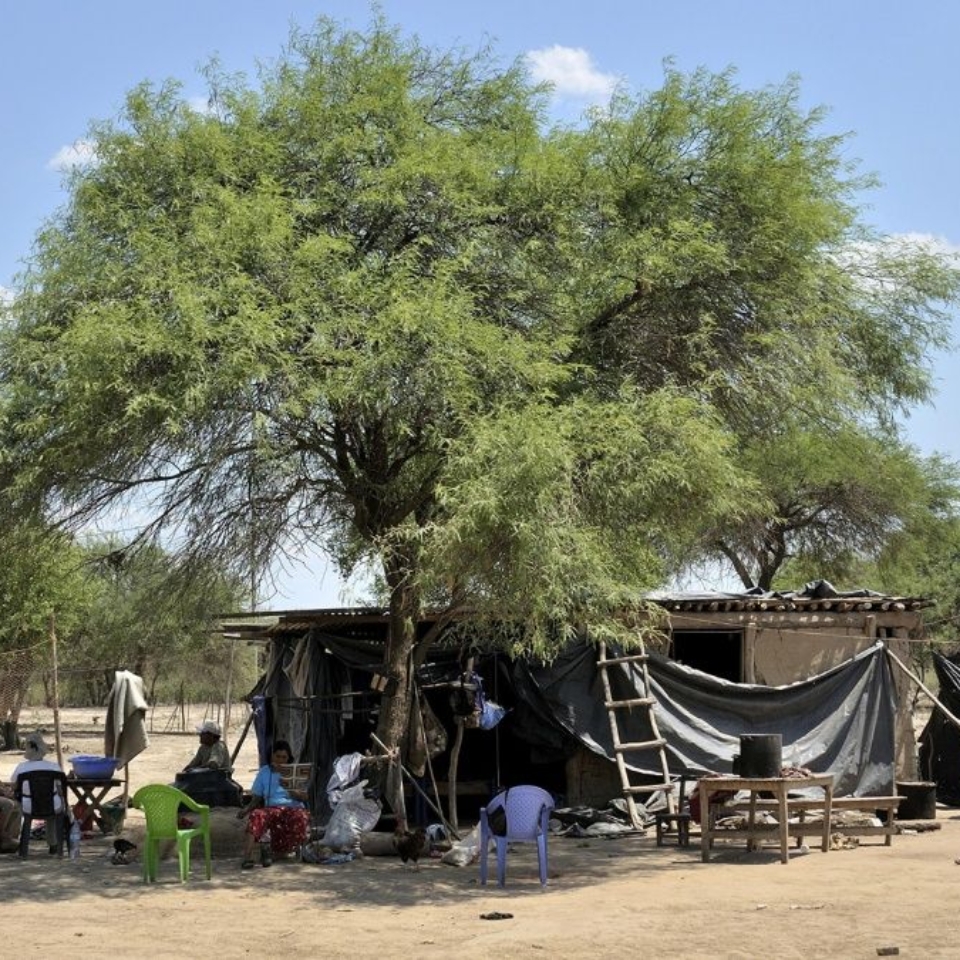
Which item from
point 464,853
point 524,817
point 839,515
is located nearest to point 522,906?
point 524,817

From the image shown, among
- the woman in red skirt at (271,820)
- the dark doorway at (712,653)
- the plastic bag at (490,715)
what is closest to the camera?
the woman in red skirt at (271,820)

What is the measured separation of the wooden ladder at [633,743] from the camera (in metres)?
14.5

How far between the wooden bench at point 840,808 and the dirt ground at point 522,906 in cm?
19

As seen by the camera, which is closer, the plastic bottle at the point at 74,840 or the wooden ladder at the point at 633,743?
the plastic bottle at the point at 74,840

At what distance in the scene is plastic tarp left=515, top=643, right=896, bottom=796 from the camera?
594 inches

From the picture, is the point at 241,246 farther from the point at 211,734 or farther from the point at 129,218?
the point at 211,734

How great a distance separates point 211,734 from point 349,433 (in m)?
3.86

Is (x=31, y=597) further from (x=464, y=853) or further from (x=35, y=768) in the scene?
(x=464, y=853)

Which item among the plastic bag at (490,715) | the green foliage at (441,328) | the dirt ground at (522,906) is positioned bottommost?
the dirt ground at (522,906)

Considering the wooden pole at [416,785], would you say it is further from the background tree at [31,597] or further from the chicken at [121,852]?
the background tree at [31,597]

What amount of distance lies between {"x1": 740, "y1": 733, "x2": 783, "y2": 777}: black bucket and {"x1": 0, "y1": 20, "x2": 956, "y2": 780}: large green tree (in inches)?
66.9

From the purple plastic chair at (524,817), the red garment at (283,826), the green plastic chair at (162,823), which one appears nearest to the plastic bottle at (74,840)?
the green plastic chair at (162,823)

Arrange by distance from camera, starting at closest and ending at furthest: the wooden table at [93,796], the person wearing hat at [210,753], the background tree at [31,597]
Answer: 1. the background tree at [31,597]
2. the wooden table at [93,796]
3. the person wearing hat at [210,753]

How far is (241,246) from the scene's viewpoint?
11.5 meters
